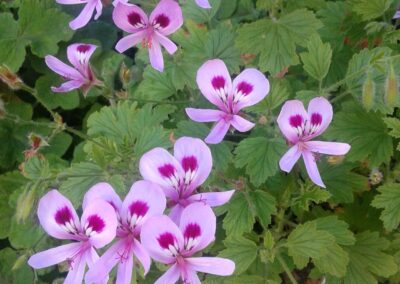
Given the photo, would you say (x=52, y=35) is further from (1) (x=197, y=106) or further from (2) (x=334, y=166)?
(2) (x=334, y=166)

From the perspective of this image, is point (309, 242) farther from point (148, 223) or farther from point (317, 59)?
point (148, 223)

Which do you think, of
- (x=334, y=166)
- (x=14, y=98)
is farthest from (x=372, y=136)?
(x=14, y=98)

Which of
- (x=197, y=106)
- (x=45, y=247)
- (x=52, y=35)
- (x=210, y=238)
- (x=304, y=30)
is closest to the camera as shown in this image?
(x=210, y=238)

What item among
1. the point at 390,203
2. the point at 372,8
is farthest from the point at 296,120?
the point at 372,8

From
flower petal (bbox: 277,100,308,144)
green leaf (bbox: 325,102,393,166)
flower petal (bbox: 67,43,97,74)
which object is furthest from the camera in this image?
green leaf (bbox: 325,102,393,166)

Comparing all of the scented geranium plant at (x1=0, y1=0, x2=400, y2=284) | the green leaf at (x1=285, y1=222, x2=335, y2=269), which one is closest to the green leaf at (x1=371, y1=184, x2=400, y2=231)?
the scented geranium plant at (x1=0, y1=0, x2=400, y2=284)

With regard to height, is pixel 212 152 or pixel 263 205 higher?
pixel 212 152

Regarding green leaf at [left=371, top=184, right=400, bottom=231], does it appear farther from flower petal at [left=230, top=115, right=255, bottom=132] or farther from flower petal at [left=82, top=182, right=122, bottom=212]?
flower petal at [left=82, top=182, right=122, bottom=212]
